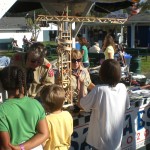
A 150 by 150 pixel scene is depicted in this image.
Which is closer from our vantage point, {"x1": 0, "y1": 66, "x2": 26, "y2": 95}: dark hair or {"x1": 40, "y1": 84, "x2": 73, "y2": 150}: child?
{"x1": 0, "y1": 66, "x2": 26, "y2": 95}: dark hair

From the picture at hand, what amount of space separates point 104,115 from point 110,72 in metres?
0.44

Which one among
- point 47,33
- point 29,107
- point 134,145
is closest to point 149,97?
point 134,145

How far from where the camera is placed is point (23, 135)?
8.70ft

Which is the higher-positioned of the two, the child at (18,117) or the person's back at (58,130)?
the child at (18,117)

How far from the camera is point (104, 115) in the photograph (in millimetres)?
3664

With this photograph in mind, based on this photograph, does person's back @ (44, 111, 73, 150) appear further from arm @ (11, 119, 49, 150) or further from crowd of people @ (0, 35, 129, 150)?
arm @ (11, 119, 49, 150)

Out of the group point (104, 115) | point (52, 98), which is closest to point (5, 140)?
point (52, 98)

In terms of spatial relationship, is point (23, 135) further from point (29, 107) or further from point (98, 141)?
point (98, 141)

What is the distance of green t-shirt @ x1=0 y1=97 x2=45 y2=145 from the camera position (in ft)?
8.34

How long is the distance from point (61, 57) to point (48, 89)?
1.39 meters

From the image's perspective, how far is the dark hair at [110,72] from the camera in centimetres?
359

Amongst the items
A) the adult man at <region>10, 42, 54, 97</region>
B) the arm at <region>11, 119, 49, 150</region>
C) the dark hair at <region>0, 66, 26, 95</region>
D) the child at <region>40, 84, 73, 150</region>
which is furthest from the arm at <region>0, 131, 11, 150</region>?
the adult man at <region>10, 42, 54, 97</region>

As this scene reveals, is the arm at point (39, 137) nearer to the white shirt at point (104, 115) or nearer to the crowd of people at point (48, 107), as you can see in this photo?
the crowd of people at point (48, 107)

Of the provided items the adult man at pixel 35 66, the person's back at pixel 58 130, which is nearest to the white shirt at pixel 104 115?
the person's back at pixel 58 130
